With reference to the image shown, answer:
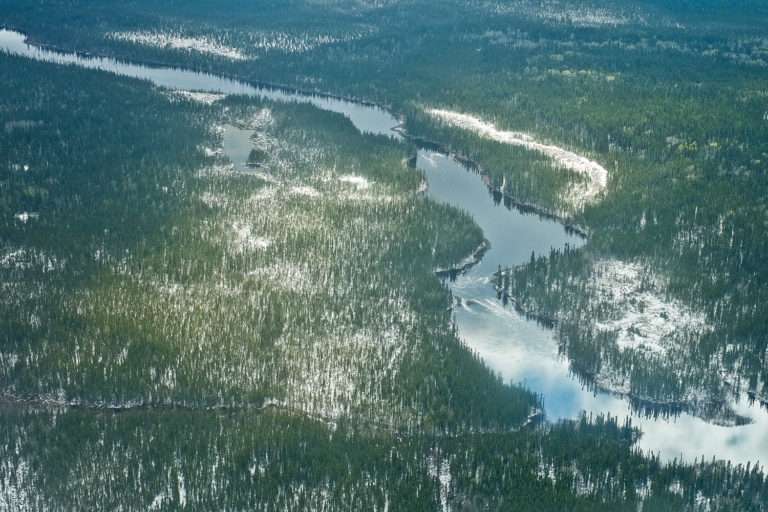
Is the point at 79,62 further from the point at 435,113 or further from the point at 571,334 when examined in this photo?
the point at 571,334

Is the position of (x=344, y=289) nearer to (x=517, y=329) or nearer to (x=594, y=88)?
(x=517, y=329)

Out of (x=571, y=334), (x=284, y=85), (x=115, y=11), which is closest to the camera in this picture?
(x=571, y=334)

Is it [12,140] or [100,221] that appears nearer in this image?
[100,221]

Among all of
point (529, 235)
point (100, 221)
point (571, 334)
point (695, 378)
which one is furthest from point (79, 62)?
point (695, 378)

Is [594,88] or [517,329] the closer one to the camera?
[517,329]

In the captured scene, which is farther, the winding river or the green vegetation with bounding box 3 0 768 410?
the green vegetation with bounding box 3 0 768 410

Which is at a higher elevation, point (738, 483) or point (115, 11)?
point (115, 11)

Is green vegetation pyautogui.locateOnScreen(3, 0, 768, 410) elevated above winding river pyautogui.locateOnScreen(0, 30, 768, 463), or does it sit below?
above

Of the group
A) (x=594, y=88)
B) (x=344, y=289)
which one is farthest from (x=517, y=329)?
(x=594, y=88)
